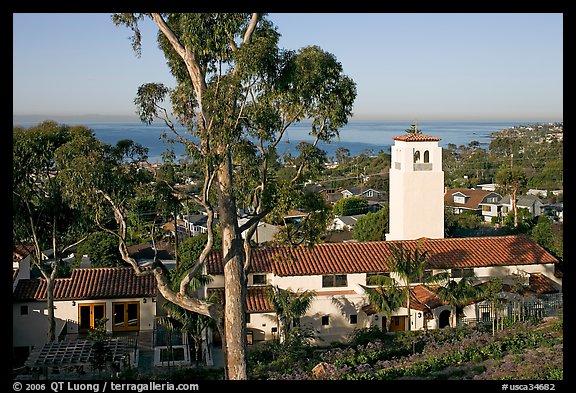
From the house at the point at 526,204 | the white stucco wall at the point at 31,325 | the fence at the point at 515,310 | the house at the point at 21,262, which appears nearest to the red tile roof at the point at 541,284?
the fence at the point at 515,310

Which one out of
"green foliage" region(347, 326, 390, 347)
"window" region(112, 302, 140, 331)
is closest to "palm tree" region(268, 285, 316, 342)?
"green foliage" region(347, 326, 390, 347)

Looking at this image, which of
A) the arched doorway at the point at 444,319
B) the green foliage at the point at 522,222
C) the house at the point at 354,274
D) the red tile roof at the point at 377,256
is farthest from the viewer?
the green foliage at the point at 522,222

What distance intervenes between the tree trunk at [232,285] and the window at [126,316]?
1080 cm

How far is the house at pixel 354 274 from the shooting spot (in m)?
21.8

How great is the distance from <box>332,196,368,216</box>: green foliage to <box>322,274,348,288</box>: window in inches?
1371

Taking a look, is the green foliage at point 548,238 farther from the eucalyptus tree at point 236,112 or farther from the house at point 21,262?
the house at point 21,262

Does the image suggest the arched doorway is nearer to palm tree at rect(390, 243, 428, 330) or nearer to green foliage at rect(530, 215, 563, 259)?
palm tree at rect(390, 243, 428, 330)

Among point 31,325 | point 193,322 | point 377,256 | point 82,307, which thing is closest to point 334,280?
point 377,256
